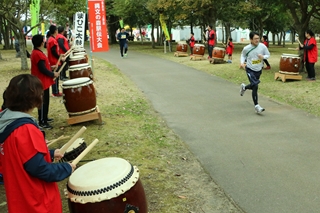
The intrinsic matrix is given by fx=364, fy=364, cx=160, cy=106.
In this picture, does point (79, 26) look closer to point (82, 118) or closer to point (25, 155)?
point (82, 118)

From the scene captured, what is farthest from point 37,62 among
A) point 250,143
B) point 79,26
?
point 79,26

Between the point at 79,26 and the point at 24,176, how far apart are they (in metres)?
9.83

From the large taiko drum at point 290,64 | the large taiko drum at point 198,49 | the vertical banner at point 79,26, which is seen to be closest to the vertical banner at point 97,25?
the vertical banner at point 79,26

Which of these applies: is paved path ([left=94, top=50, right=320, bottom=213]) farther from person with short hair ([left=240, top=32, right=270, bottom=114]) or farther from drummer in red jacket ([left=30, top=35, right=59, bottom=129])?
drummer in red jacket ([left=30, top=35, right=59, bottom=129])

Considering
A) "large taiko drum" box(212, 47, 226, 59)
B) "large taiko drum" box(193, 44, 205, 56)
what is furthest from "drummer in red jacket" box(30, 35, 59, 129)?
"large taiko drum" box(193, 44, 205, 56)

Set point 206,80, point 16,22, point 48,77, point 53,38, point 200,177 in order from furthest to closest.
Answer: point 16,22, point 206,80, point 53,38, point 48,77, point 200,177

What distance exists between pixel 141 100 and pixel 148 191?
569 cm

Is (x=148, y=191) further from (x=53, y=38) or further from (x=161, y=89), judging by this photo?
(x=161, y=89)

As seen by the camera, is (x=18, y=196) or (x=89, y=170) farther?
(x=89, y=170)

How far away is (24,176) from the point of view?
2.43m

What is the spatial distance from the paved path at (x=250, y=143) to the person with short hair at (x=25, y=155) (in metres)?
2.38

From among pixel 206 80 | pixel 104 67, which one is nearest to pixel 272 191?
pixel 206 80

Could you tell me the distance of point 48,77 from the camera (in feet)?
22.5

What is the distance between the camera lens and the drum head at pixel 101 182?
2750mm
